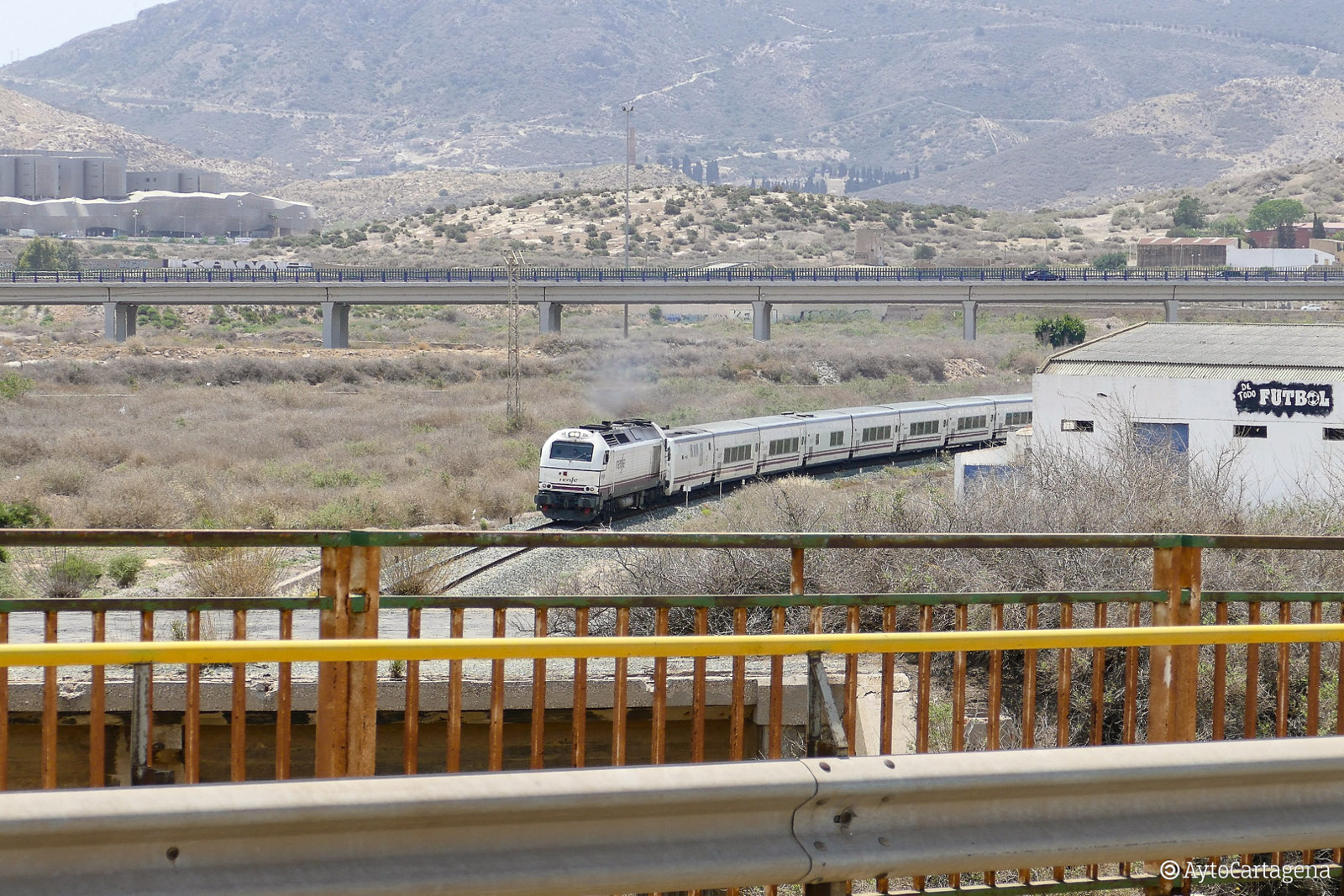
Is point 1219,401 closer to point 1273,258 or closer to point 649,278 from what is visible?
point 649,278

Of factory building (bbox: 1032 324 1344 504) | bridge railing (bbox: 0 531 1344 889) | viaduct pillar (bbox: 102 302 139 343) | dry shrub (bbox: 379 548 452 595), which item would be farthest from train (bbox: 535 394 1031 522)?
viaduct pillar (bbox: 102 302 139 343)

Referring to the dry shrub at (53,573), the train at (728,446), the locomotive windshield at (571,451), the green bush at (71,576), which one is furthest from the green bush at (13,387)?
the green bush at (71,576)

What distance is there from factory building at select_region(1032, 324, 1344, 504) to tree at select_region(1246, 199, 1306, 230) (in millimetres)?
143053

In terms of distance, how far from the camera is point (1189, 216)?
171 meters

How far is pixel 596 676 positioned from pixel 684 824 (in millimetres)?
5193

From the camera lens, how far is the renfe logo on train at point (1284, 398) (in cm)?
2478

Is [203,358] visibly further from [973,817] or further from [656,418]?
[973,817]

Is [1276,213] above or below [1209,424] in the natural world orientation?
above

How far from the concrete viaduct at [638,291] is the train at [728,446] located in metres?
→ 36.9

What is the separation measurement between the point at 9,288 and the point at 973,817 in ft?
283

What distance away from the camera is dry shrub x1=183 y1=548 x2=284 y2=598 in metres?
14.5

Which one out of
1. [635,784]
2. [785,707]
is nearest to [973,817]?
[635,784]

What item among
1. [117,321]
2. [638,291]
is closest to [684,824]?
[638,291]

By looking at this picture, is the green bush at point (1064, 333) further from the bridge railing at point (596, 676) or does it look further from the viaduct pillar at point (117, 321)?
the bridge railing at point (596, 676)
